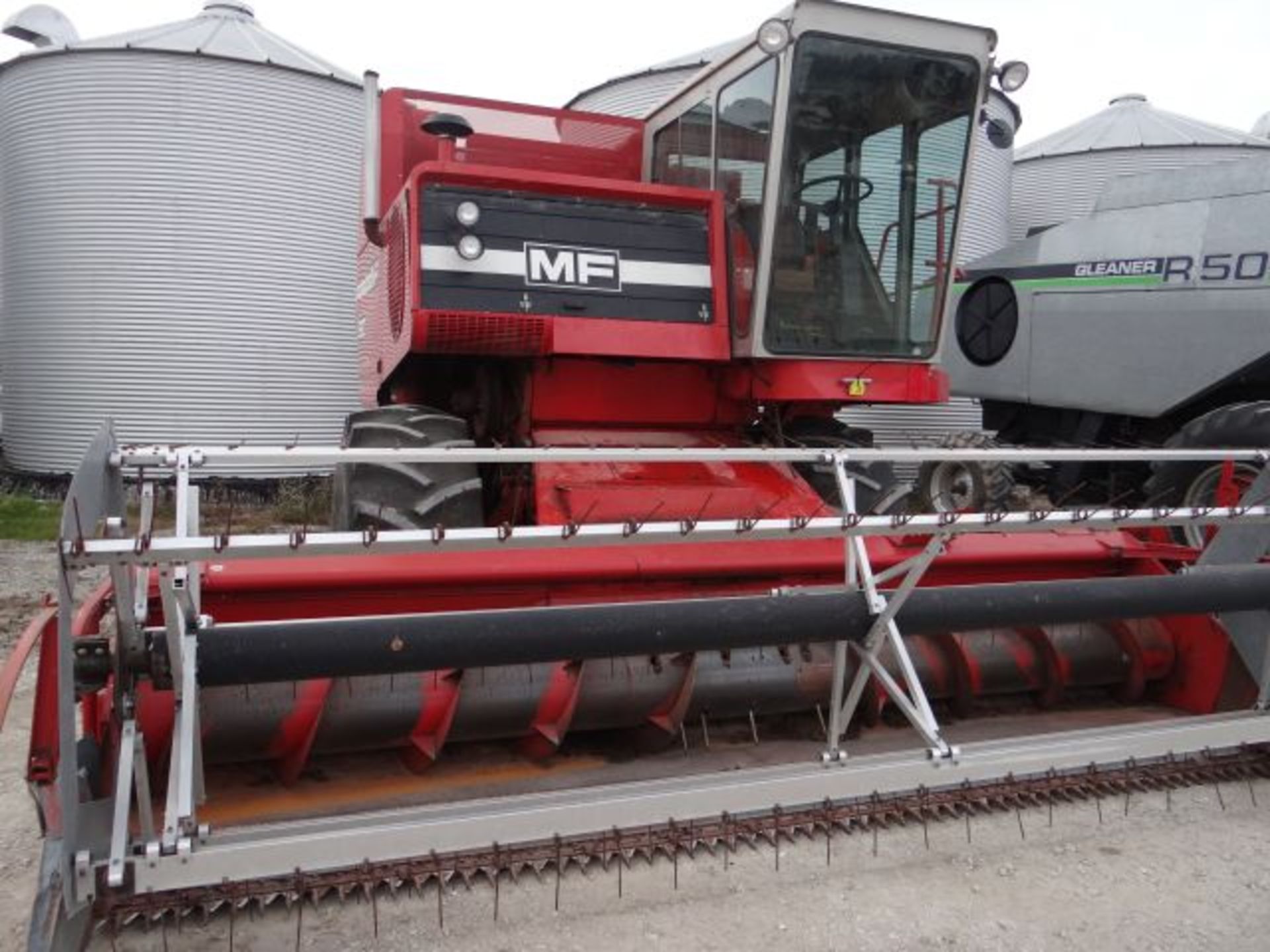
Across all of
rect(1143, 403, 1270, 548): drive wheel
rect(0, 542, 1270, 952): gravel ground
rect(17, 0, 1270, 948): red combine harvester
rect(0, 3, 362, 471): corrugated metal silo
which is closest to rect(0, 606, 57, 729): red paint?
rect(17, 0, 1270, 948): red combine harvester

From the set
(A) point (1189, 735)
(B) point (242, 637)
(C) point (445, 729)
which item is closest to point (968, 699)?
(A) point (1189, 735)

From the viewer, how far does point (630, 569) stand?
9.95ft

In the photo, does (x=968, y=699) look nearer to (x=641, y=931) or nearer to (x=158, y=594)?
(x=641, y=931)

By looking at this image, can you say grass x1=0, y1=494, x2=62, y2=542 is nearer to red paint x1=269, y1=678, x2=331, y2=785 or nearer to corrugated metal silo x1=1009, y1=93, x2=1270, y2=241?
red paint x1=269, y1=678, x2=331, y2=785

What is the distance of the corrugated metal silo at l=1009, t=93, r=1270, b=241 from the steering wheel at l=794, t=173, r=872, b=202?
34.0 ft

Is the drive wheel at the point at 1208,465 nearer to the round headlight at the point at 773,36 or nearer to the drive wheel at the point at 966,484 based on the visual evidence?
the drive wheel at the point at 966,484

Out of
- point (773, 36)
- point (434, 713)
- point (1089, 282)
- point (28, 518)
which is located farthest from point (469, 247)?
point (28, 518)

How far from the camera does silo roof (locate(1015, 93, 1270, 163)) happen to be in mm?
13812

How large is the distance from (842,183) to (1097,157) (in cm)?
1141

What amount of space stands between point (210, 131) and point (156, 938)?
9.85m

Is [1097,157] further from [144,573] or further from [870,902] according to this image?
[144,573]

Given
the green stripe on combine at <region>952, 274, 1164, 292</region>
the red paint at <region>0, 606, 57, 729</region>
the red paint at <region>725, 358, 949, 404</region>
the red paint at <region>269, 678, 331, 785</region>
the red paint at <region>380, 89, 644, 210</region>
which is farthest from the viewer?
the green stripe on combine at <region>952, 274, 1164, 292</region>

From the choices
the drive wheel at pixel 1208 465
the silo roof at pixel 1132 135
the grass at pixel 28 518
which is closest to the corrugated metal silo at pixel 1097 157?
the silo roof at pixel 1132 135

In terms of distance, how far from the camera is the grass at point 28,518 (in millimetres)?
8656
